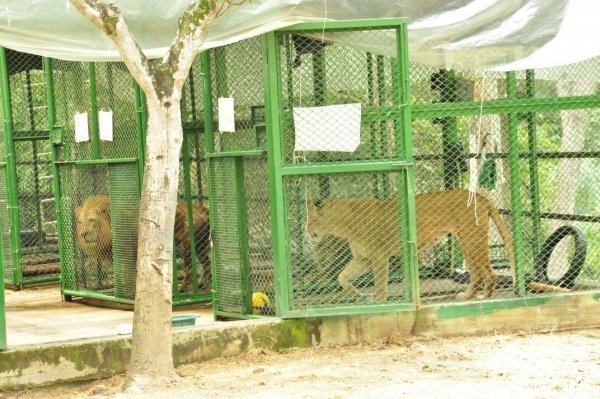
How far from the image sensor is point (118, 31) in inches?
281

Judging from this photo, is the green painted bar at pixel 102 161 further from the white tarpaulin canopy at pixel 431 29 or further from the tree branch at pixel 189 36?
the tree branch at pixel 189 36

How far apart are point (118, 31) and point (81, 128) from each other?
3.91m

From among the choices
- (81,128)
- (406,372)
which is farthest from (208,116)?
(406,372)

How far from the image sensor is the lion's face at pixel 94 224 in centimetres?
1089

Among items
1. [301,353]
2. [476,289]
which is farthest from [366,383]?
[476,289]

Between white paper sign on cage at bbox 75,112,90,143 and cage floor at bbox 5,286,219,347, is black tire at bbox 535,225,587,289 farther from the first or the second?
white paper sign on cage at bbox 75,112,90,143

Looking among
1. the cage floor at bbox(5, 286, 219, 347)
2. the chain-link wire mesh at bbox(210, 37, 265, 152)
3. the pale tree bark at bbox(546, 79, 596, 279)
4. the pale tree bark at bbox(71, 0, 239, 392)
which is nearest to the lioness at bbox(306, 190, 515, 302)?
the chain-link wire mesh at bbox(210, 37, 265, 152)

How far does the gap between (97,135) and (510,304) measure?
4.80 meters

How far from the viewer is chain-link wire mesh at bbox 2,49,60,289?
512 inches

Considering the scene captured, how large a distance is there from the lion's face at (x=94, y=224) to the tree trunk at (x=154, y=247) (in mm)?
3736

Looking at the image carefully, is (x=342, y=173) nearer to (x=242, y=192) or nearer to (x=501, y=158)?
(x=242, y=192)

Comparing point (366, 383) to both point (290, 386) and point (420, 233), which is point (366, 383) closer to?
point (290, 386)

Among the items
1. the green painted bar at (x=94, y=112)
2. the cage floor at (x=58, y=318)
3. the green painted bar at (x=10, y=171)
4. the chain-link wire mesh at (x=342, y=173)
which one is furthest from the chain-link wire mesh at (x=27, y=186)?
the chain-link wire mesh at (x=342, y=173)

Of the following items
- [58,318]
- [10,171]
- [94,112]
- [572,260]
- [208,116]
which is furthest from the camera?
[10,171]
